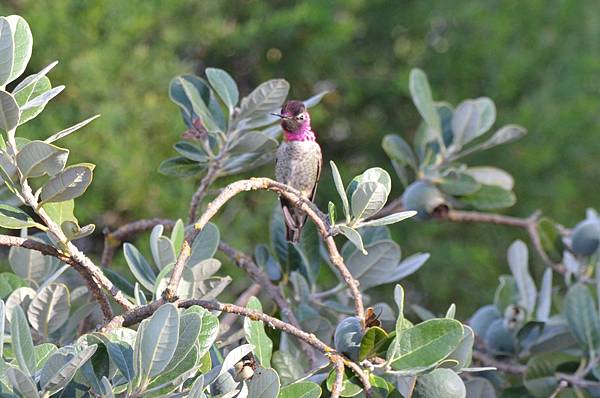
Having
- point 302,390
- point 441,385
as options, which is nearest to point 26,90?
point 302,390

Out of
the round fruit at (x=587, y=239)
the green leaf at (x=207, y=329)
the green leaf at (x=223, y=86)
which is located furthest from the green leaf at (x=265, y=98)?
the round fruit at (x=587, y=239)

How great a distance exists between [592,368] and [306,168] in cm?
71

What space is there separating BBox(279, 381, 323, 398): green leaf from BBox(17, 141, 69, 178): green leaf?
0.95 feet

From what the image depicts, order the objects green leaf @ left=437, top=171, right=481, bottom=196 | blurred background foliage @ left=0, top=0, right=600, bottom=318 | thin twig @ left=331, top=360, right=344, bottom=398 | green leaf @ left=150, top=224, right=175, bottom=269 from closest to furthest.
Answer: thin twig @ left=331, top=360, right=344, bottom=398 → green leaf @ left=150, top=224, right=175, bottom=269 → green leaf @ left=437, top=171, right=481, bottom=196 → blurred background foliage @ left=0, top=0, right=600, bottom=318

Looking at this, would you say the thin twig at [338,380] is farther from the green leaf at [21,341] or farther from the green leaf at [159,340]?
the green leaf at [21,341]

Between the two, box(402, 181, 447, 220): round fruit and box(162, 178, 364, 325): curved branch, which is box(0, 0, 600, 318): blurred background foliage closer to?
box(402, 181, 447, 220): round fruit

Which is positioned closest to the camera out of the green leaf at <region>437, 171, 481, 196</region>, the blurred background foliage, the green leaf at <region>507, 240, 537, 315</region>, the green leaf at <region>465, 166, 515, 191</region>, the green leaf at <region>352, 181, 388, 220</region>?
the green leaf at <region>352, 181, 388, 220</region>

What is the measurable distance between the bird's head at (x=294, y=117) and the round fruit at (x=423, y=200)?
0.73 ft

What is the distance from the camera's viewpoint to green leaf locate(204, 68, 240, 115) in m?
1.21

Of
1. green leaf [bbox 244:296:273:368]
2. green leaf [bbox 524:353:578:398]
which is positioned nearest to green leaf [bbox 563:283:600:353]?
green leaf [bbox 524:353:578:398]

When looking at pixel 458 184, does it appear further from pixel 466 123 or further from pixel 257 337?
pixel 257 337

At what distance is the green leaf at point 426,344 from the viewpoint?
0.83 meters

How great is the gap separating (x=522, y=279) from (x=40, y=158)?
82 cm

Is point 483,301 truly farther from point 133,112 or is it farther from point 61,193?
point 61,193
